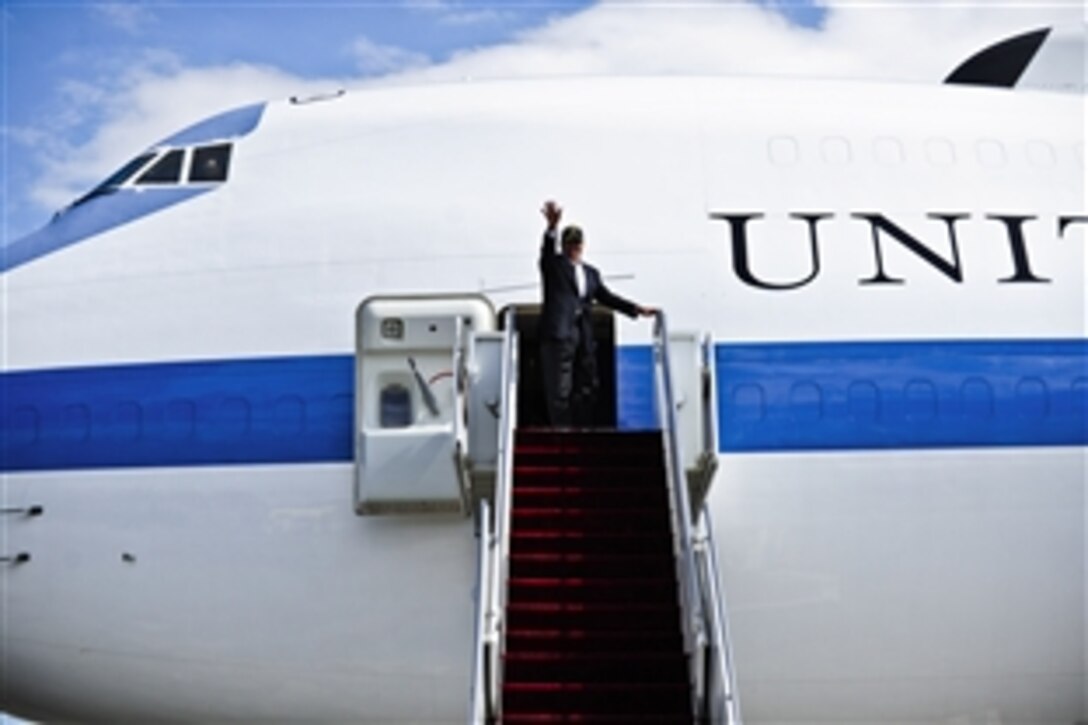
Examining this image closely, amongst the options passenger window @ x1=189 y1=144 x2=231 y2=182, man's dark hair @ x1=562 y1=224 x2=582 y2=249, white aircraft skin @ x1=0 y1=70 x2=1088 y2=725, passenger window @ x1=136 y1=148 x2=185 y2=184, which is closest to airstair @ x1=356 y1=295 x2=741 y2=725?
white aircraft skin @ x1=0 y1=70 x2=1088 y2=725

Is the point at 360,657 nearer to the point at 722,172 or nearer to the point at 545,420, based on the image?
the point at 545,420

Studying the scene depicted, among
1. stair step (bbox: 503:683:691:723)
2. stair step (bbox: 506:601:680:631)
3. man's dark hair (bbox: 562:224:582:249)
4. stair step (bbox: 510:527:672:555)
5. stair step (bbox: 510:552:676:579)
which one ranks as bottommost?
stair step (bbox: 503:683:691:723)

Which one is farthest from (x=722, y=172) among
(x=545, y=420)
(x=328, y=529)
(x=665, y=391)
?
(x=328, y=529)

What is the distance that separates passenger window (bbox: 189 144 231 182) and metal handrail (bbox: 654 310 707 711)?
4.28m

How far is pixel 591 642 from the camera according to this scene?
842 cm

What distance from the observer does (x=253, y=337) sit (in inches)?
446

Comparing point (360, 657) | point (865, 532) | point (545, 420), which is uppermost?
point (545, 420)

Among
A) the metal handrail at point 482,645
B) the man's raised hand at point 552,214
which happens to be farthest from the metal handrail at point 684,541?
the man's raised hand at point 552,214

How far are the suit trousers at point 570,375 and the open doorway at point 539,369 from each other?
63 cm

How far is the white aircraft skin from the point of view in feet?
35.8

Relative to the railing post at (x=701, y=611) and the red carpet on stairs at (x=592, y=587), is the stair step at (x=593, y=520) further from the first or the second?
the railing post at (x=701, y=611)

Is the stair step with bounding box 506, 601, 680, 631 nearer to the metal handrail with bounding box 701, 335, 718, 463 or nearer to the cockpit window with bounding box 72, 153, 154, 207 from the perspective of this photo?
the metal handrail with bounding box 701, 335, 718, 463

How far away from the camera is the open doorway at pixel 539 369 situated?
1130cm

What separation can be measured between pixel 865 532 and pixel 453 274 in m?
3.36
